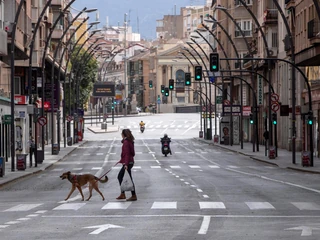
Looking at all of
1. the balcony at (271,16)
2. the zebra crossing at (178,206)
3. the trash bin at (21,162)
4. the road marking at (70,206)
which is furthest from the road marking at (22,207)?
the balcony at (271,16)

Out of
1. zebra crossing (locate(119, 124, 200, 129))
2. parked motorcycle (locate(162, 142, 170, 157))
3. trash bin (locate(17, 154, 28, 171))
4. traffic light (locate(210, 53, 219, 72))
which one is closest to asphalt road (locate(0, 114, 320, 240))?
trash bin (locate(17, 154, 28, 171))

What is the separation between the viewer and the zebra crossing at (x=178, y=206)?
72.0 feet

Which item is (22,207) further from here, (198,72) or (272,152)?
(198,72)

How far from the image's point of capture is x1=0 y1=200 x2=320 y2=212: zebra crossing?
21938mm

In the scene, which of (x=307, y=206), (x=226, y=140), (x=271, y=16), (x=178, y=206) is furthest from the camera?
(x=226, y=140)

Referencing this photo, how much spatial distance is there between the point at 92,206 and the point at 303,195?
6286mm

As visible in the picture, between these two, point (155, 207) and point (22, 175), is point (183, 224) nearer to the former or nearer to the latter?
point (155, 207)

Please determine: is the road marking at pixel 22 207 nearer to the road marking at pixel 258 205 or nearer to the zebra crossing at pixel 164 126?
the road marking at pixel 258 205

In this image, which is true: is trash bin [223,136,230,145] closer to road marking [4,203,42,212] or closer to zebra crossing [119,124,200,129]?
zebra crossing [119,124,200,129]

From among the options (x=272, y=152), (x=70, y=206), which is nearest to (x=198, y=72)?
(x=272, y=152)

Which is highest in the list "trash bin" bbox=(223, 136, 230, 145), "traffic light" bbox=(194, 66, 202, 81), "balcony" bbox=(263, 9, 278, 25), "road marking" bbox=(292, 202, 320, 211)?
"balcony" bbox=(263, 9, 278, 25)

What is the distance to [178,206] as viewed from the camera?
2255 centimetres

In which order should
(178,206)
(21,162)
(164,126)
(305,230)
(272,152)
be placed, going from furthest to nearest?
(164,126) < (272,152) < (21,162) < (178,206) < (305,230)

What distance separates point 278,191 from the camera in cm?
2830
